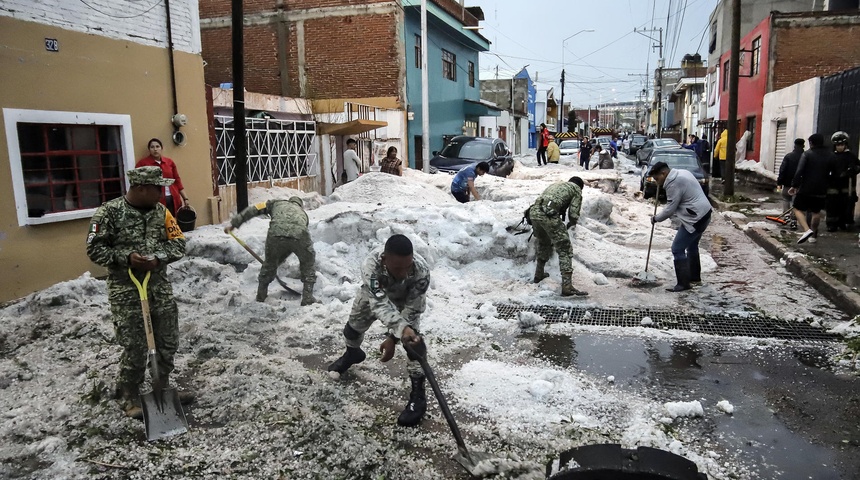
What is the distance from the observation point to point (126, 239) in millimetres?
4188

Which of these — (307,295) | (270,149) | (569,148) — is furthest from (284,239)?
(569,148)

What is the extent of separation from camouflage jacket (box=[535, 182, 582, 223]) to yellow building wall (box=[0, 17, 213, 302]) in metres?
5.80

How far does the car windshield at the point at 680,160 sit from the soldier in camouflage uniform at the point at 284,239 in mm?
13053

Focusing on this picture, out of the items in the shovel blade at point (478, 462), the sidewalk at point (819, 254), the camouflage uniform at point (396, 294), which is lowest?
the shovel blade at point (478, 462)

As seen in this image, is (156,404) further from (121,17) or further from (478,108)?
(478,108)

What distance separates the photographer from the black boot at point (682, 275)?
7.64 metres

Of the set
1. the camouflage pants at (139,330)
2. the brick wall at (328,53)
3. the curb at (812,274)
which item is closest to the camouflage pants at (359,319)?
the camouflage pants at (139,330)

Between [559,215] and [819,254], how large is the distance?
14.1 feet

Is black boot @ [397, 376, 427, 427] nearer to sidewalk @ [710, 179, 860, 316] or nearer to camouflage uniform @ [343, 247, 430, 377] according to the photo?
camouflage uniform @ [343, 247, 430, 377]

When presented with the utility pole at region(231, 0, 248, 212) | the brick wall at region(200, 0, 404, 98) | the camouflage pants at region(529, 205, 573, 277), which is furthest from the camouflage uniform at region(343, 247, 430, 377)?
the brick wall at region(200, 0, 404, 98)

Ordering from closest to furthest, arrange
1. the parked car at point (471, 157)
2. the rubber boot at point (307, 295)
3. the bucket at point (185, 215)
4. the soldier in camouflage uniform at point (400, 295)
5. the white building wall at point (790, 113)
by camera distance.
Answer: the soldier in camouflage uniform at point (400, 295), the rubber boot at point (307, 295), the bucket at point (185, 215), the white building wall at point (790, 113), the parked car at point (471, 157)

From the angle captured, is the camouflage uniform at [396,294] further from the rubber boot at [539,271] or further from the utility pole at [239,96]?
the utility pole at [239,96]

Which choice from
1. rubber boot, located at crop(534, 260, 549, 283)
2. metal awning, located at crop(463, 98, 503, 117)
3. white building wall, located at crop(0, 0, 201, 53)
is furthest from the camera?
metal awning, located at crop(463, 98, 503, 117)

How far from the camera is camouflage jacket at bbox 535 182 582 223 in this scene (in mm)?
7527
